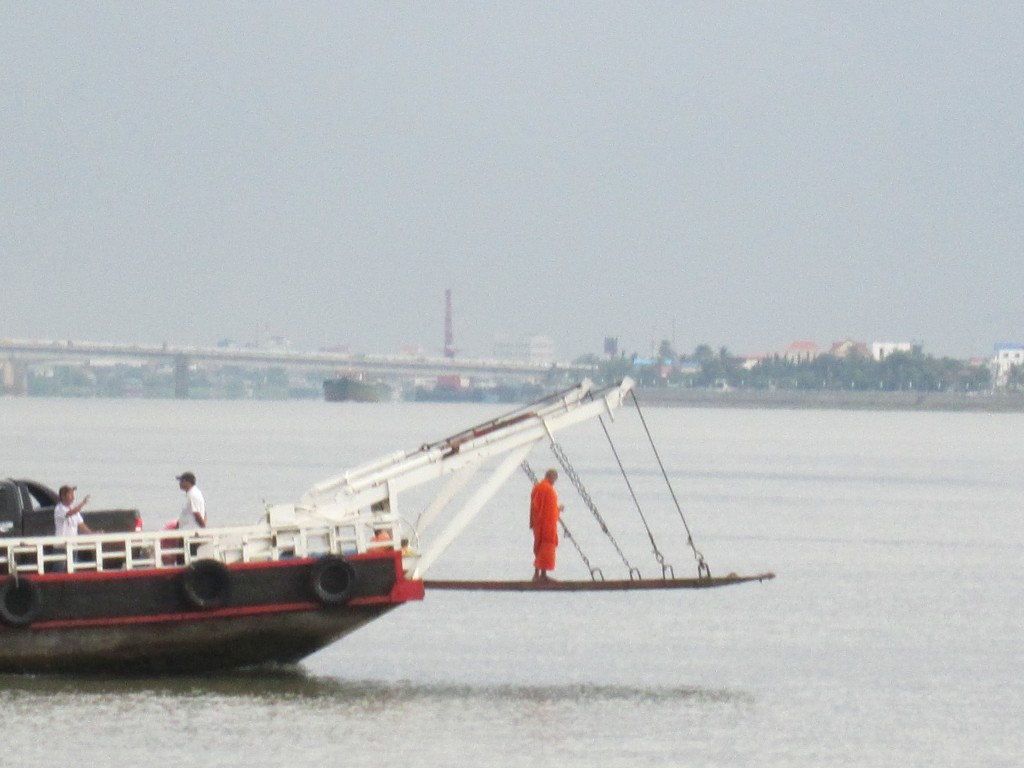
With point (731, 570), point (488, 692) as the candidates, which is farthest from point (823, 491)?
point (488, 692)

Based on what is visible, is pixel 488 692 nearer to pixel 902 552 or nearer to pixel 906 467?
pixel 902 552

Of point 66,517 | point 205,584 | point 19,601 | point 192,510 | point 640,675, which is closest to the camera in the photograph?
point 19,601

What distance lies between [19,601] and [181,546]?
174 cm

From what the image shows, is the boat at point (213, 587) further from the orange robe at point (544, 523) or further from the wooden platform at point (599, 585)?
the orange robe at point (544, 523)

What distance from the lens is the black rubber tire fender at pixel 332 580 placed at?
23781 mm

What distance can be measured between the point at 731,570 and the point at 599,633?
11.9 metres

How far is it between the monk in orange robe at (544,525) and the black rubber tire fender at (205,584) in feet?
11.5

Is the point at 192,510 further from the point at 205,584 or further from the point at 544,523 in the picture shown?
the point at 544,523

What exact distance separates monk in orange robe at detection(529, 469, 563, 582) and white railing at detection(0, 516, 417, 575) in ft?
5.38

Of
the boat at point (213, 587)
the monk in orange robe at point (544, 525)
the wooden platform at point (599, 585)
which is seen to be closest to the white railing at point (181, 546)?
the boat at point (213, 587)

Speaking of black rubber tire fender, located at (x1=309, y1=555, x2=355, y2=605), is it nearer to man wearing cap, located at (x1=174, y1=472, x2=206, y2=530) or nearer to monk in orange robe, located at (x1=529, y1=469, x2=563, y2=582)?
man wearing cap, located at (x1=174, y1=472, x2=206, y2=530)

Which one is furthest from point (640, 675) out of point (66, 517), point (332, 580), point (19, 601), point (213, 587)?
point (19, 601)

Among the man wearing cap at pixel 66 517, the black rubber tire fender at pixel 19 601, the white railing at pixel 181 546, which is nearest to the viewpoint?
the black rubber tire fender at pixel 19 601

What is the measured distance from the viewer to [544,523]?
2520 cm
